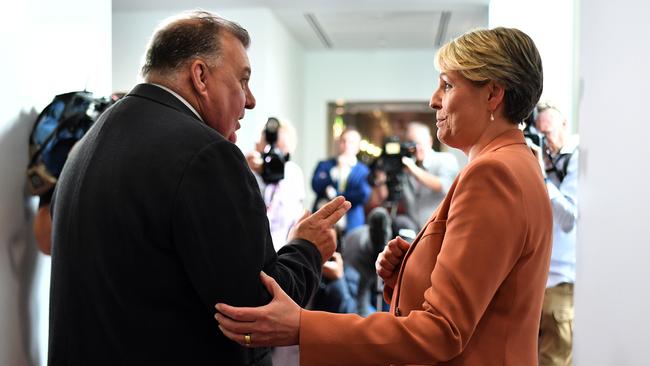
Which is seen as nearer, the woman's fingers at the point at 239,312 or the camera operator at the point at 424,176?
the woman's fingers at the point at 239,312

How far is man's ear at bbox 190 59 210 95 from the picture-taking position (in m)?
1.50

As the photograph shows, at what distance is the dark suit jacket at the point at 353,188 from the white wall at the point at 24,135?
4.39m

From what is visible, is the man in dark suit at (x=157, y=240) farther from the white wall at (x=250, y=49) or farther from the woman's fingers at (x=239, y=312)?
the white wall at (x=250, y=49)

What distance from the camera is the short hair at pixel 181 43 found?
150cm

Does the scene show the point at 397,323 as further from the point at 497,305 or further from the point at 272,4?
the point at 272,4

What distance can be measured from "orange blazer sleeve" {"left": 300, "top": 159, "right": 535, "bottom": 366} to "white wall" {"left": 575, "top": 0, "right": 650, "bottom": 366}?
0.40m

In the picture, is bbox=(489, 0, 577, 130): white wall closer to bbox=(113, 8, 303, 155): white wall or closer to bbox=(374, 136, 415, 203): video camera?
bbox=(374, 136, 415, 203): video camera

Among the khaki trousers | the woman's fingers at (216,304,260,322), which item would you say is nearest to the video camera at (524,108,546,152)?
the khaki trousers

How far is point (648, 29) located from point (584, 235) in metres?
0.66

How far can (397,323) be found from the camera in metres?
1.37

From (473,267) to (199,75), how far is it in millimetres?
639

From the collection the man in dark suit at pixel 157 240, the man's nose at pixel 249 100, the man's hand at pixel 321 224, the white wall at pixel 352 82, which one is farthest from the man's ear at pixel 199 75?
the white wall at pixel 352 82

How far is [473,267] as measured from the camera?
1315 millimetres

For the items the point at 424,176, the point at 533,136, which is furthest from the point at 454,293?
the point at 424,176
